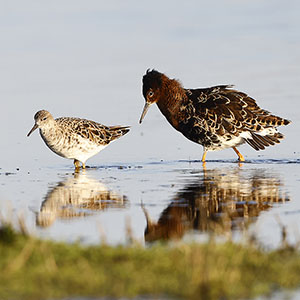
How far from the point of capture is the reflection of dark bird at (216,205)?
26.9ft

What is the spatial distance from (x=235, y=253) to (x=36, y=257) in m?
1.80

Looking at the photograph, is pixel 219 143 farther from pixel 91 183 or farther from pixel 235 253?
pixel 235 253

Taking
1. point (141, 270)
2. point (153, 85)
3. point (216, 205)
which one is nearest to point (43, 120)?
point (153, 85)

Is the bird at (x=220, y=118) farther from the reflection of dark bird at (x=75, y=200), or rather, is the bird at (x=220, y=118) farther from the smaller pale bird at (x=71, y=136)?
the reflection of dark bird at (x=75, y=200)

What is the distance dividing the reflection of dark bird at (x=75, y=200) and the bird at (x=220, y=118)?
4.01 metres

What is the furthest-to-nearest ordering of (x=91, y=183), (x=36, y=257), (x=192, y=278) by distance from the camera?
(x=91, y=183)
(x=36, y=257)
(x=192, y=278)

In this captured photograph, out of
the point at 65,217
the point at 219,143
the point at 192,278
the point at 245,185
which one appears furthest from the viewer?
the point at 219,143

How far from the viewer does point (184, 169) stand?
579 inches

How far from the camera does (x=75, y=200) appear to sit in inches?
417

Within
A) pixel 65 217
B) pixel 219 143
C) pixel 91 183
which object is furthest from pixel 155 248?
pixel 219 143

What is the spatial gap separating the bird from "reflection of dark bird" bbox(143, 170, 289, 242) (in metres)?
2.83

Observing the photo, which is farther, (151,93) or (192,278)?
(151,93)

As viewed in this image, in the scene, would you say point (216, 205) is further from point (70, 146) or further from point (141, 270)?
point (70, 146)

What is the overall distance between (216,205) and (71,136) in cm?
705
